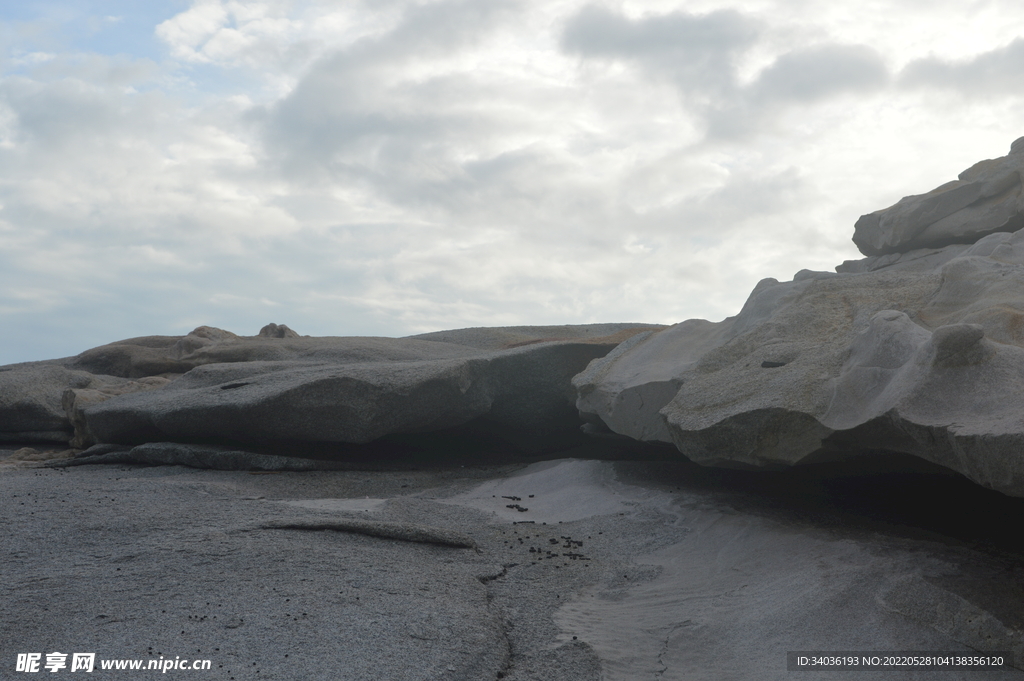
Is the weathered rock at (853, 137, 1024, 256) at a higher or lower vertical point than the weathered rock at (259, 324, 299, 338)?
higher

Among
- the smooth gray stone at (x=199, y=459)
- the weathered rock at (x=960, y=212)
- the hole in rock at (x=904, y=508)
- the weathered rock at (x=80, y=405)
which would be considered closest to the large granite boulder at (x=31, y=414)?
the weathered rock at (x=80, y=405)

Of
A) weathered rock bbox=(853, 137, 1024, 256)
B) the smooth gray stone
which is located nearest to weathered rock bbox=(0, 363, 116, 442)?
the smooth gray stone

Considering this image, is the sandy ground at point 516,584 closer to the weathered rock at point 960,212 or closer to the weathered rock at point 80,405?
the weathered rock at point 80,405

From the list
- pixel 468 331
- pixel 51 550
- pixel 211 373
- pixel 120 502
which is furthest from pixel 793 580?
pixel 468 331

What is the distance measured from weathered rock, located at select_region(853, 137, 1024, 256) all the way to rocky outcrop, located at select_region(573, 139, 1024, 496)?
2051 mm

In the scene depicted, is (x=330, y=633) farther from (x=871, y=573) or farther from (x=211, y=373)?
(x=211, y=373)

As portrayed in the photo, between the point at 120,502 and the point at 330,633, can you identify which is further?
the point at 120,502

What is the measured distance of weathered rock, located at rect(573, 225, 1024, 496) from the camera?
12.3 ft

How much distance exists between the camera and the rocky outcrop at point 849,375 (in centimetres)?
375

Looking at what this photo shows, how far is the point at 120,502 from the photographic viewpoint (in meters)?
5.59

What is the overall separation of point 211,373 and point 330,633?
282 inches

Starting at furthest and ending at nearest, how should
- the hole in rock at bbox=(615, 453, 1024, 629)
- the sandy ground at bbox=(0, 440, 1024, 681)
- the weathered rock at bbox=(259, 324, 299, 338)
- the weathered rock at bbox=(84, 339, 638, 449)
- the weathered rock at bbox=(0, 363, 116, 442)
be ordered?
the weathered rock at bbox=(259, 324, 299, 338), the weathered rock at bbox=(0, 363, 116, 442), the weathered rock at bbox=(84, 339, 638, 449), the hole in rock at bbox=(615, 453, 1024, 629), the sandy ground at bbox=(0, 440, 1024, 681)

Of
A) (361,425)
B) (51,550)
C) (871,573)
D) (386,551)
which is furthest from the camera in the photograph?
(361,425)

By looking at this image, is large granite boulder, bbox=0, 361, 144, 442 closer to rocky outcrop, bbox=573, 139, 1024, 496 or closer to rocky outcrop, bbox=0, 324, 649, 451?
rocky outcrop, bbox=0, 324, 649, 451
